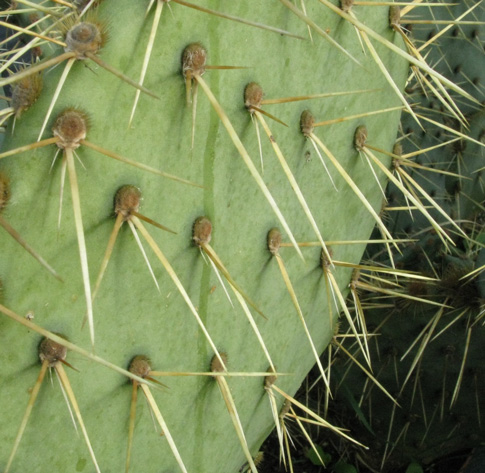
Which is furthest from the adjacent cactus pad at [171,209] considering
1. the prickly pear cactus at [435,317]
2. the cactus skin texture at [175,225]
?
the prickly pear cactus at [435,317]

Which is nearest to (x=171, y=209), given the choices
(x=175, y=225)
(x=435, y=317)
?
(x=175, y=225)

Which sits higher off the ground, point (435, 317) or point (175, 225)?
point (175, 225)

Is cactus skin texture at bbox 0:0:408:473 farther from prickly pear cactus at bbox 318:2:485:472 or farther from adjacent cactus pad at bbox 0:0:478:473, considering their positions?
prickly pear cactus at bbox 318:2:485:472

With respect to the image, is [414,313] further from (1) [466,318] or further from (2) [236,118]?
(2) [236,118]

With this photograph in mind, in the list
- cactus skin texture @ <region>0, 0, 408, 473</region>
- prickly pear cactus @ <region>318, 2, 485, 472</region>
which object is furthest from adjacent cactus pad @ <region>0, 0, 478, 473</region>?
prickly pear cactus @ <region>318, 2, 485, 472</region>

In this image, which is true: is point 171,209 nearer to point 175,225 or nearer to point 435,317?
point 175,225

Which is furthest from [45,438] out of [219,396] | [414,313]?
[414,313]

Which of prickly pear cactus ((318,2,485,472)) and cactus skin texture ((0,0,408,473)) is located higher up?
cactus skin texture ((0,0,408,473))

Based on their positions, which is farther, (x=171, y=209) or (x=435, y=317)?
(x=435, y=317)

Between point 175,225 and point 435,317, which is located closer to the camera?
point 175,225
